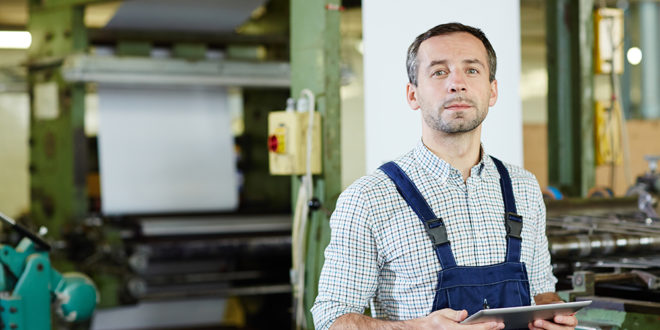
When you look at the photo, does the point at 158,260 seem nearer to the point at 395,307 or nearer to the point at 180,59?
the point at 180,59

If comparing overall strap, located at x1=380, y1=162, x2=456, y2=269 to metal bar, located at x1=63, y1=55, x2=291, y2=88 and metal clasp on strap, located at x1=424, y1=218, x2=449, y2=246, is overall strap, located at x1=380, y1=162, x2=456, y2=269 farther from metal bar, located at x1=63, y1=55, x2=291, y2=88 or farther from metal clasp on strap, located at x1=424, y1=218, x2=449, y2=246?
metal bar, located at x1=63, y1=55, x2=291, y2=88

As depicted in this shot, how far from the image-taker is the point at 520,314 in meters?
1.24

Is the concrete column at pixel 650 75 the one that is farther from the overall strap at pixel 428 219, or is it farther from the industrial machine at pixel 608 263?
the overall strap at pixel 428 219

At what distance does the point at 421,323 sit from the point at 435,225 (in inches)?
7.2

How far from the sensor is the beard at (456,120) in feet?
4.49

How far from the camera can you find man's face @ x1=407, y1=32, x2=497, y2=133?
137 centimetres

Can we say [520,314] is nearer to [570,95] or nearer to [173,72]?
[570,95]

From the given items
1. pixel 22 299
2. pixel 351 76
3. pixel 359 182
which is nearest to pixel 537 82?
pixel 351 76

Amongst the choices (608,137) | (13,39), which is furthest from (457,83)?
(13,39)

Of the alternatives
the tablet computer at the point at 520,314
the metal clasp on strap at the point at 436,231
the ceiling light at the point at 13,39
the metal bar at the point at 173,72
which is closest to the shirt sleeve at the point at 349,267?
the metal clasp on strap at the point at 436,231

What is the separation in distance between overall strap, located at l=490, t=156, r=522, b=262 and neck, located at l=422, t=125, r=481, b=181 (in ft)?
0.30

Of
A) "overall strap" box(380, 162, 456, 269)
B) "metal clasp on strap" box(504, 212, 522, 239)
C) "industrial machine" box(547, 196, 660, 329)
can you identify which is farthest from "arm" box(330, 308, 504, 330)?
"industrial machine" box(547, 196, 660, 329)

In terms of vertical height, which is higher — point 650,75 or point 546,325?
point 650,75

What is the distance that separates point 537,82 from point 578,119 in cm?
449
